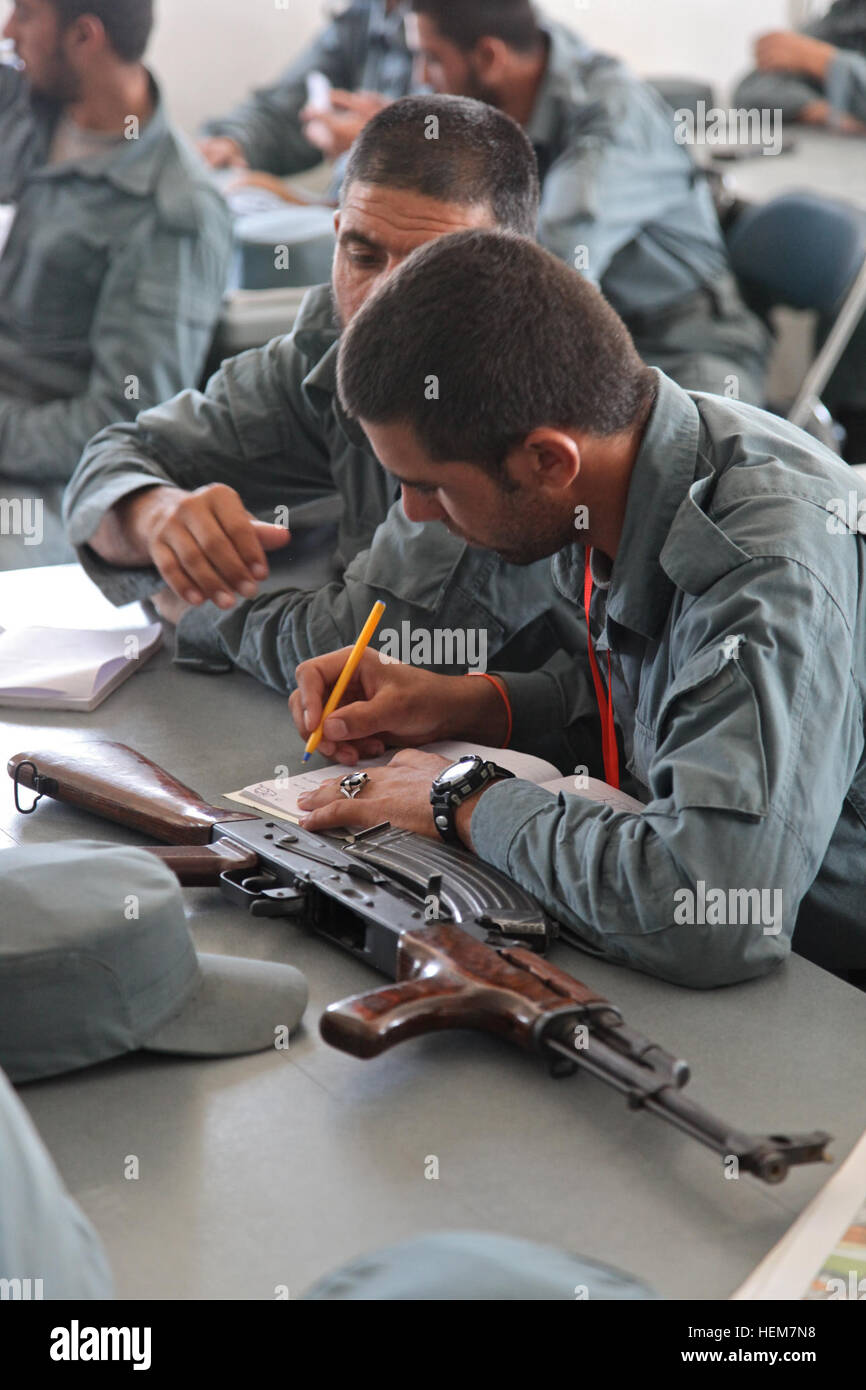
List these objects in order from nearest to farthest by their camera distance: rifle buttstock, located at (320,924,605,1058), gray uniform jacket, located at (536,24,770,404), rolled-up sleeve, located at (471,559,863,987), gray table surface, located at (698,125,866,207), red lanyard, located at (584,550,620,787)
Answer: rifle buttstock, located at (320,924,605,1058) → rolled-up sleeve, located at (471,559,863,987) → red lanyard, located at (584,550,620,787) → gray uniform jacket, located at (536,24,770,404) → gray table surface, located at (698,125,866,207)

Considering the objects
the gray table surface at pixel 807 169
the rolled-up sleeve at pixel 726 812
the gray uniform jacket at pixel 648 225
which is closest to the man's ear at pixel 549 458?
the rolled-up sleeve at pixel 726 812

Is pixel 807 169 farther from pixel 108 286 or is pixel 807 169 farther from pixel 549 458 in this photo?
pixel 549 458

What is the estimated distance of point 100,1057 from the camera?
1012mm

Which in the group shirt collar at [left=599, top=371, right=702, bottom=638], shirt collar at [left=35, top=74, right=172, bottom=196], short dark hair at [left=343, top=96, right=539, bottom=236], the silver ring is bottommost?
the silver ring

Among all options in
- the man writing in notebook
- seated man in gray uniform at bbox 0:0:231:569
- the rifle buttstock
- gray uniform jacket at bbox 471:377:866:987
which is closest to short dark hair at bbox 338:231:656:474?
the man writing in notebook

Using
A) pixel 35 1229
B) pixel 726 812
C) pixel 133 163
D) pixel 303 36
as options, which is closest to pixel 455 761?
pixel 726 812

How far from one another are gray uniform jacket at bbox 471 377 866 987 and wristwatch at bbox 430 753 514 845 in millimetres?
39

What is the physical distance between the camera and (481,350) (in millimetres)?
1214

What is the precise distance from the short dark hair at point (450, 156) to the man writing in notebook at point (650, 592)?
503 millimetres

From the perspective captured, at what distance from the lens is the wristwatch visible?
131 centimetres

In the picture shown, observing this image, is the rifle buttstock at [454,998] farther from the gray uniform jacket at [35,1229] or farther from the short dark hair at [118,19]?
the short dark hair at [118,19]

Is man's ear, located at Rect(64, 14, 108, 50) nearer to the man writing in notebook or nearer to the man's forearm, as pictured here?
the man's forearm

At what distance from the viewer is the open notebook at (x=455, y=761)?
1394 mm

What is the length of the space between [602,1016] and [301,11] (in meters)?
5.11
